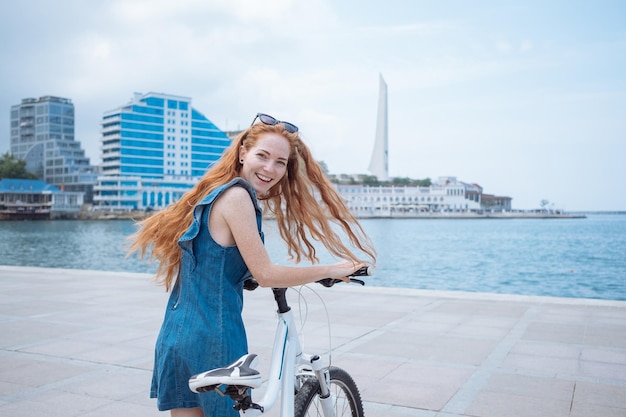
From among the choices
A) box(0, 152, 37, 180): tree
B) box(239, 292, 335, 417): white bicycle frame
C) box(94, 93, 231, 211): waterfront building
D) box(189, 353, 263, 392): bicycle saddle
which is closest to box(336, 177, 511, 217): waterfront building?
box(94, 93, 231, 211): waterfront building

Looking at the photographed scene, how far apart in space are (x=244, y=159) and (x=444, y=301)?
734 cm

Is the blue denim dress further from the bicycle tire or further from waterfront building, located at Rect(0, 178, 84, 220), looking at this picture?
waterfront building, located at Rect(0, 178, 84, 220)

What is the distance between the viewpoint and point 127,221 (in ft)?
375

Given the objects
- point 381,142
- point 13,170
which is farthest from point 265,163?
point 381,142

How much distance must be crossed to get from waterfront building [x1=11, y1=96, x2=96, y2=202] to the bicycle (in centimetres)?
13005

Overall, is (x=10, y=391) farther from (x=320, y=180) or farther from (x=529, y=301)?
(x=529, y=301)

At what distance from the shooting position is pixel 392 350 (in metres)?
6.04

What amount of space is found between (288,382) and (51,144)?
152377 mm

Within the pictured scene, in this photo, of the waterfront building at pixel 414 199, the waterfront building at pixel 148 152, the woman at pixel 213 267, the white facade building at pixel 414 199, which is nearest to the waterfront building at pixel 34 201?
the waterfront building at pixel 148 152

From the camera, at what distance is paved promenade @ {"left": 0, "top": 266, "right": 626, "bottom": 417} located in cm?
444

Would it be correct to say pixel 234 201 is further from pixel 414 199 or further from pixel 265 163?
pixel 414 199

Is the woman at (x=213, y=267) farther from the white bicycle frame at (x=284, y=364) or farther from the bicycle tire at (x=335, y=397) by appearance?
the bicycle tire at (x=335, y=397)

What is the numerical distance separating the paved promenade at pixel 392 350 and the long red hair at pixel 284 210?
216 cm

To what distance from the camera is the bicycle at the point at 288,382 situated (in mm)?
1838
